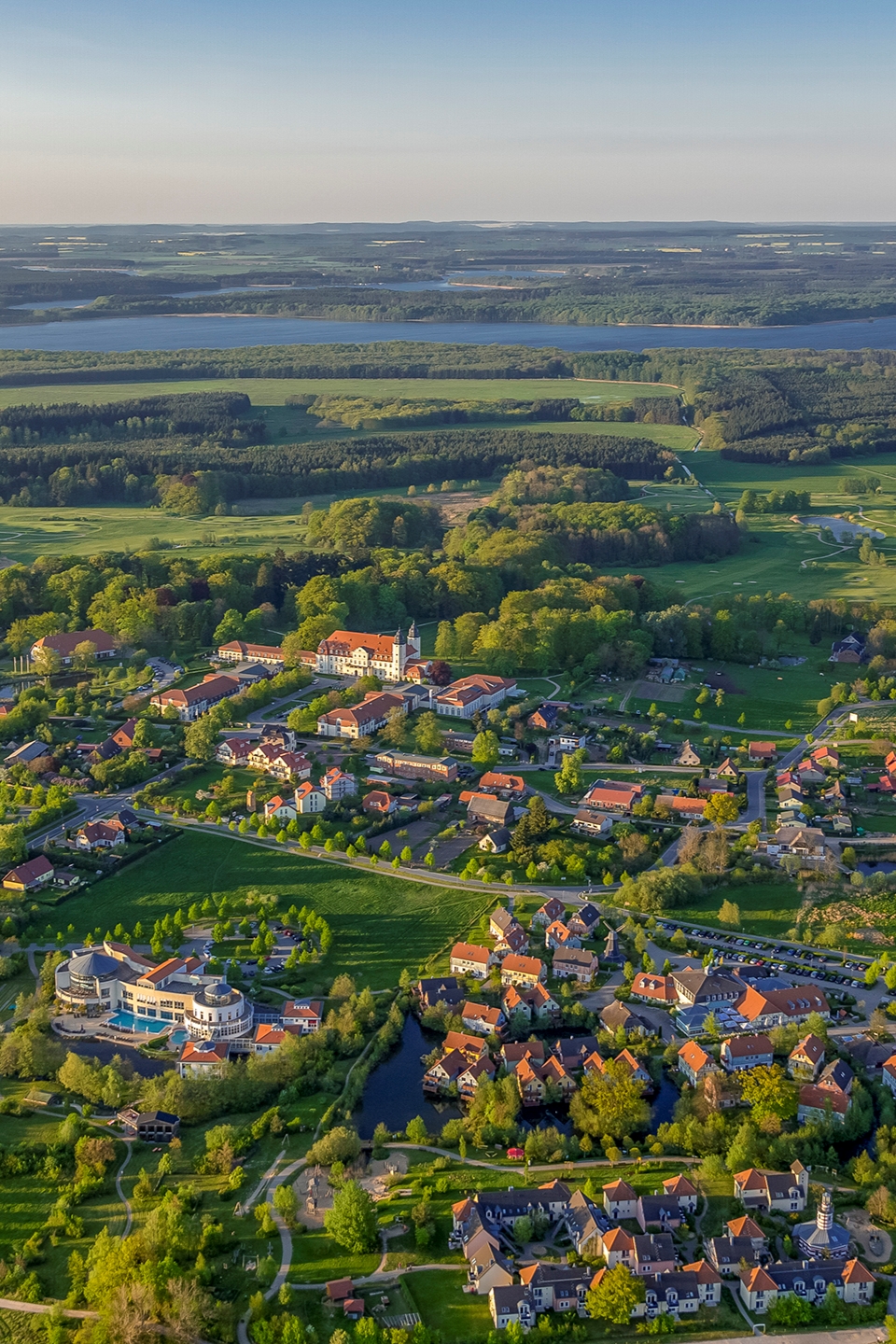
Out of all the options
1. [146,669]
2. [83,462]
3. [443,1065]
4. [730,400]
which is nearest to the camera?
[443,1065]

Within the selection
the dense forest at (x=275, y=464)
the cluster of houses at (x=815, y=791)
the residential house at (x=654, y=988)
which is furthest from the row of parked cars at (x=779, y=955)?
the dense forest at (x=275, y=464)

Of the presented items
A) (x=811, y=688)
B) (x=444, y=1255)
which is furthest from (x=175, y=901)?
(x=811, y=688)

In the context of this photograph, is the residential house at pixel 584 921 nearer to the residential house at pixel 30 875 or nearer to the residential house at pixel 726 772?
the residential house at pixel 726 772

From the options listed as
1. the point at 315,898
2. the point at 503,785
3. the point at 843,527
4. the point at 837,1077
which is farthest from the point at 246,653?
the point at 843,527

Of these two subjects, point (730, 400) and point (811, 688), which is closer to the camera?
point (811, 688)

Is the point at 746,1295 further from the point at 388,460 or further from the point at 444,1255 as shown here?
the point at 388,460

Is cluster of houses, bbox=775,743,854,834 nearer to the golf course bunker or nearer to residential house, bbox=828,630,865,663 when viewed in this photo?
residential house, bbox=828,630,865,663
